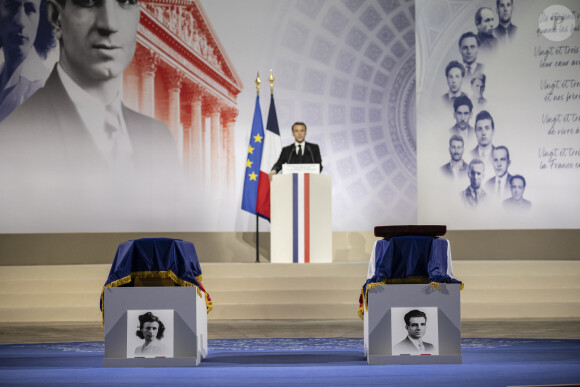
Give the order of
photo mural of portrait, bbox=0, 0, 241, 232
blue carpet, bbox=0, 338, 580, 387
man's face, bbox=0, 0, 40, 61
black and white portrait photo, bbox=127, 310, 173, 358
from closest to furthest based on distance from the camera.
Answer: blue carpet, bbox=0, 338, 580, 387
black and white portrait photo, bbox=127, 310, 173, 358
man's face, bbox=0, 0, 40, 61
photo mural of portrait, bbox=0, 0, 241, 232

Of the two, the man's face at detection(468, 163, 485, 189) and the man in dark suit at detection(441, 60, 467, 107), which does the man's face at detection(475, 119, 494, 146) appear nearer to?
the man's face at detection(468, 163, 485, 189)

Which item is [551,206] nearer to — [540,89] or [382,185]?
[540,89]

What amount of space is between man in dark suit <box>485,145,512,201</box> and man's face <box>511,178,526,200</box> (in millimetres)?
66

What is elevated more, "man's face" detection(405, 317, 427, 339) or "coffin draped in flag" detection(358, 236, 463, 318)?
"coffin draped in flag" detection(358, 236, 463, 318)

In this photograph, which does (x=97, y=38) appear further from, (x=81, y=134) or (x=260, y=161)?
(x=260, y=161)

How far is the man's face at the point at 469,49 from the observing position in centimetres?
930

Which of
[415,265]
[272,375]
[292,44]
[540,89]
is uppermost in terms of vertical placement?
[292,44]

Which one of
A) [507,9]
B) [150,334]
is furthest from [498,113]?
[150,334]

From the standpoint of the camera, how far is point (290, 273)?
7.10 metres

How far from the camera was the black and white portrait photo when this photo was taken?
13.7ft

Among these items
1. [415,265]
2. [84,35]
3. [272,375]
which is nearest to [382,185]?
[84,35]

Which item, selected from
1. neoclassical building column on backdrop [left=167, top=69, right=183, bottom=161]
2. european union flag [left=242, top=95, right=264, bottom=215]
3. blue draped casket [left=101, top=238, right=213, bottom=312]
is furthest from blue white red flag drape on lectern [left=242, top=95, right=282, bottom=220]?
blue draped casket [left=101, top=238, right=213, bottom=312]

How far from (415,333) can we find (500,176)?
558cm

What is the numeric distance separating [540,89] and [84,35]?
19.9 ft
